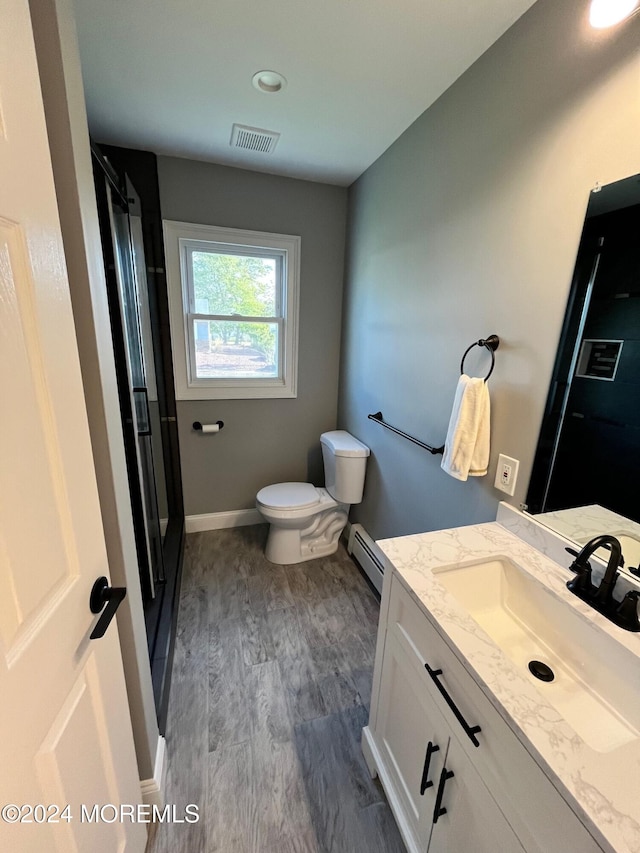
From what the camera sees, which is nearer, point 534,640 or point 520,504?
point 534,640

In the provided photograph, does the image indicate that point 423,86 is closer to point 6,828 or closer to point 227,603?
point 6,828

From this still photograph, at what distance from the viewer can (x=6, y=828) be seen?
0.48 metres

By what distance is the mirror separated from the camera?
0.93 m

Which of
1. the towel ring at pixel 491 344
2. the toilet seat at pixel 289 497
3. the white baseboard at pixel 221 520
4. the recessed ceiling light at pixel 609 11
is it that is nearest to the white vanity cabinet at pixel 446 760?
the towel ring at pixel 491 344

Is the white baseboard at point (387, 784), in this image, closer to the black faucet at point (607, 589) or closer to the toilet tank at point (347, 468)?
the black faucet at point (607, 589)

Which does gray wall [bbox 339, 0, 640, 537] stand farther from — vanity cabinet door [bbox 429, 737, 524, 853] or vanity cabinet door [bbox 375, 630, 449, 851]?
vanity cabinet door [bbox 429, 737, 524, 853]

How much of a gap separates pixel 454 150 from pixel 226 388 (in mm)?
1822

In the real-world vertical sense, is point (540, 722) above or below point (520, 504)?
below

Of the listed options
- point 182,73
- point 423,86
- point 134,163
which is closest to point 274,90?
point 182,73

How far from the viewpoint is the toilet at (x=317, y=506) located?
2.27 m

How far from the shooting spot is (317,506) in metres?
2.33

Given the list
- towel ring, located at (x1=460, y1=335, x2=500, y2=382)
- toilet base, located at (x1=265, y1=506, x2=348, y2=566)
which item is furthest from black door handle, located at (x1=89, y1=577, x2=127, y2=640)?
toilet base, located at (x1=265, y1=506, x2=348, y2=566)

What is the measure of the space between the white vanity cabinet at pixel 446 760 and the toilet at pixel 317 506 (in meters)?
1.17

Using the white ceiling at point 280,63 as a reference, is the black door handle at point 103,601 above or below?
below
